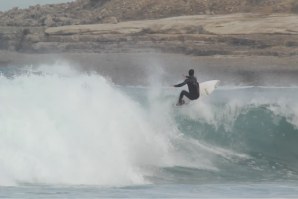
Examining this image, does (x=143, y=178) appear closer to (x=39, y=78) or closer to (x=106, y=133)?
(x=106, y=133)

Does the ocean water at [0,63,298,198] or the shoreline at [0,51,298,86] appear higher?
the shoreline at [0,51,298,86]

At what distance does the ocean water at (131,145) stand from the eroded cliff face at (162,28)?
33389 millimetres

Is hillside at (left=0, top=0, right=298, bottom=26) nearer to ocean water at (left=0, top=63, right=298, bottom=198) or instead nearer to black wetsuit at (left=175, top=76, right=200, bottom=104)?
ocean water at (left=0, top=63, right=298, bottom=198)

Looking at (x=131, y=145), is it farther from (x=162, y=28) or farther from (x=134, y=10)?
(x=134, y=10)

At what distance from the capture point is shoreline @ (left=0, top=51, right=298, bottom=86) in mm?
49656

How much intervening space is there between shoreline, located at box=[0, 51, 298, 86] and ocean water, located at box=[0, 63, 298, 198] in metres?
25.8

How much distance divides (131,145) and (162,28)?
45192mm

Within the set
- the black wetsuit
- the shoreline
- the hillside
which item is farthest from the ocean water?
the hillside

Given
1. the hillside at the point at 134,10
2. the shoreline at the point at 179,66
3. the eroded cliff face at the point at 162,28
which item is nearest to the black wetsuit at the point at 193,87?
the shoreline at the point at 179,66

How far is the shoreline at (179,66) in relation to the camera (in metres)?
49.7

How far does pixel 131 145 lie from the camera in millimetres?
17203

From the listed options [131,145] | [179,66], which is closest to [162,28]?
[179,66]

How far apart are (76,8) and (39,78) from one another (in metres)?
56.7

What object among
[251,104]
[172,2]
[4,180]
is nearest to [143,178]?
[4,180]
